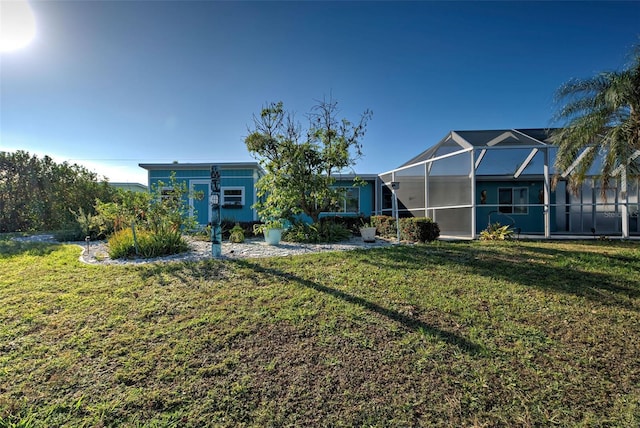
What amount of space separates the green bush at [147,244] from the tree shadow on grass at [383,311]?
2.41 metres

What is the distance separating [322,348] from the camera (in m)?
2.72

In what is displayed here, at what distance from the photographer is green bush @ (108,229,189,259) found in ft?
20.0

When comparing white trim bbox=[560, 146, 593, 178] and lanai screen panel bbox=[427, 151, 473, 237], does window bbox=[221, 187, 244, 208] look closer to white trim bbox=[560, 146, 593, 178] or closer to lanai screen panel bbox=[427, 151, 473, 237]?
lanai screen panel bbox=[427, 151, 473, 237]

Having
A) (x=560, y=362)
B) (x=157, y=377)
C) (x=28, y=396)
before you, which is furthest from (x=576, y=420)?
(x=28, y=396)

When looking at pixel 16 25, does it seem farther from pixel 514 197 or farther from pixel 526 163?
pixel 514 197

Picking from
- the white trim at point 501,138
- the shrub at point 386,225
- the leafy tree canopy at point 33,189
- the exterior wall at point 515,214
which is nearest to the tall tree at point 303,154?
the shrub at point 386,225

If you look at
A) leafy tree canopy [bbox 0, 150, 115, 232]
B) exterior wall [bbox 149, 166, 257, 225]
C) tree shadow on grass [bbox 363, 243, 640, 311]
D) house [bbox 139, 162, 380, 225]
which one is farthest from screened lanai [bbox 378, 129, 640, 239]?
leafy tree canopy [bbox 0, 150, 115, 232]

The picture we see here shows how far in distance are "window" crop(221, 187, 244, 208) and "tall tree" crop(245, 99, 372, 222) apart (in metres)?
4.52

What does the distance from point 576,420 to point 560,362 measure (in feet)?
2.14

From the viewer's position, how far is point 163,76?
8117 millimetres

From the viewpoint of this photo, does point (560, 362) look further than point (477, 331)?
No

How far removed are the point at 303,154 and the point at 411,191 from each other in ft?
18.6

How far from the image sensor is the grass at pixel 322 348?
2041 millimetres

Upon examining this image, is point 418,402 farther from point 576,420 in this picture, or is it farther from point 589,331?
point 589,331
